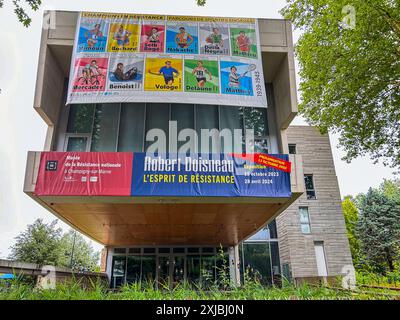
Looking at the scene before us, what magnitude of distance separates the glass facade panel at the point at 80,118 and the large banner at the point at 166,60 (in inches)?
65.6

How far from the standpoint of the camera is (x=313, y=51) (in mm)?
14258

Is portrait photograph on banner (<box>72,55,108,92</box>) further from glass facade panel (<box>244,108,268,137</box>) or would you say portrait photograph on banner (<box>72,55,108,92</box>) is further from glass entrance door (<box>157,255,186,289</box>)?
glass entrance door (<box>157,255,186,289</box>)

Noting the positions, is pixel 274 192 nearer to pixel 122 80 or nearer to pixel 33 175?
pixel 122 80

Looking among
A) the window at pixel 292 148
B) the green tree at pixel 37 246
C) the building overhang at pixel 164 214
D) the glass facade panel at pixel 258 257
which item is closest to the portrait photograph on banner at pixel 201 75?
the building overhang at pixel 164 214

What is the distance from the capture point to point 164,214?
1271cm

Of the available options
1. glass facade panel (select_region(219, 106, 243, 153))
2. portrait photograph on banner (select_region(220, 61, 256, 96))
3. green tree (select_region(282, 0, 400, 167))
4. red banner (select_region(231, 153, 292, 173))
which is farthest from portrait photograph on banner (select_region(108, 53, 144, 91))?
green tree (select_region(282, 0, 400, 167))

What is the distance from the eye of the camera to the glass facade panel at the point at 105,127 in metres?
11.7

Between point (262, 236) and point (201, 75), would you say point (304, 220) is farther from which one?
point (201, 75)

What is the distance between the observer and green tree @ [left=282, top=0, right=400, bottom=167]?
1216 cm

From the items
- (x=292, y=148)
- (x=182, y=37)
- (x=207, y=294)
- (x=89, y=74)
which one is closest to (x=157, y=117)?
(x=89, y=74)

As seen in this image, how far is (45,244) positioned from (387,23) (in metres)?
32.3

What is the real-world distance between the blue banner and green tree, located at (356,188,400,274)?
23239 mm

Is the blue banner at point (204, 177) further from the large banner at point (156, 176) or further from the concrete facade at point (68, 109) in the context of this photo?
the concrete facade at point (68, 109)

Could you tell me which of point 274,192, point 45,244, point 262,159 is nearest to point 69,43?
point 262,159
